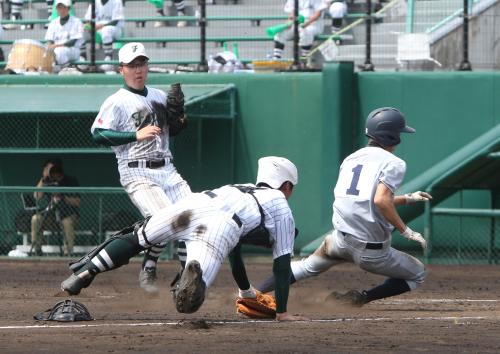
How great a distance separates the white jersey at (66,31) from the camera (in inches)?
685

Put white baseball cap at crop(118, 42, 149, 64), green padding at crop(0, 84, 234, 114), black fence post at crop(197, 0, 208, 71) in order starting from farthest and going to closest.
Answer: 1. black fence post at crop(197, 0, 208, 71)
2. green padding at crop(0, 84, 234, 114)
3. white baseball cap at crop(118, 42, 149, 64)

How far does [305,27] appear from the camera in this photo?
1692 centimetres

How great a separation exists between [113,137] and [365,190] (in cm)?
208

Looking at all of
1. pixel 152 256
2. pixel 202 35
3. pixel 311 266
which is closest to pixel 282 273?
pixel 311 266

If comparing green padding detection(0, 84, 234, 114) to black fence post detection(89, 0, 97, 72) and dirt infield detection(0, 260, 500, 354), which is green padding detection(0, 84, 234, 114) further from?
dirt infield detection(0, 260, 500, 354)

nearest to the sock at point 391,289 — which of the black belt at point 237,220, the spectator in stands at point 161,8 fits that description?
the black belt at point 237,220

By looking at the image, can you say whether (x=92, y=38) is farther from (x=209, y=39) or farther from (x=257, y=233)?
(x=257, y=233)

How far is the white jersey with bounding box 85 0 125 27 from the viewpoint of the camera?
17.9m

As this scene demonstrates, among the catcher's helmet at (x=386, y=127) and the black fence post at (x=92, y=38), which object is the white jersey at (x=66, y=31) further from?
the catcher's helmet at (x=386, y=127)

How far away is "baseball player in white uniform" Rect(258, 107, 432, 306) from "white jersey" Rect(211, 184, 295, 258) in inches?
29.3

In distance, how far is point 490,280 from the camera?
1238 centimetres

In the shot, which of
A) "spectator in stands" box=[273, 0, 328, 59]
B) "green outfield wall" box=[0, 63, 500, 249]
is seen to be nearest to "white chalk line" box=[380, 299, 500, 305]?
"green outfield wall" box=[0, 63, 500, 249]

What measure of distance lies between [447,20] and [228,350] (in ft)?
32.5

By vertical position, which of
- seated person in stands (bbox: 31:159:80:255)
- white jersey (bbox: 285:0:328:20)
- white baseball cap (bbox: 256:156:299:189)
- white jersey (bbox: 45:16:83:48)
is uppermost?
white jersey (bbox: 285:0:328:20)
